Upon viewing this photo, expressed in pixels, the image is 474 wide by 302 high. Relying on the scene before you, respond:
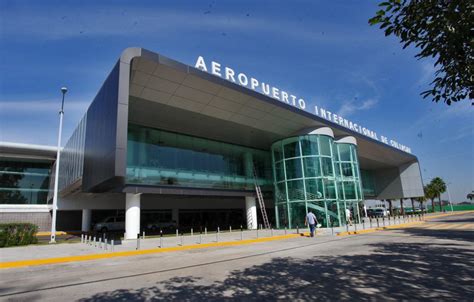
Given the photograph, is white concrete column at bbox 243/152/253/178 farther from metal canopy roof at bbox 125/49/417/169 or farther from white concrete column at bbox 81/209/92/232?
white concrete column at bbox 81/209/92/232

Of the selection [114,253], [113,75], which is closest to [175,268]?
[114,253]

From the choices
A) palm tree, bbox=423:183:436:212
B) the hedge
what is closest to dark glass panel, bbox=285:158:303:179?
the hedge

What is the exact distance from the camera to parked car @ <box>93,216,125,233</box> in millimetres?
30922

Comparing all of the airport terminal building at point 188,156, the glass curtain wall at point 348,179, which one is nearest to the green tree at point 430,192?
the airport terminal building at point 188,156

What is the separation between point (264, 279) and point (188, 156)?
18.8 metres

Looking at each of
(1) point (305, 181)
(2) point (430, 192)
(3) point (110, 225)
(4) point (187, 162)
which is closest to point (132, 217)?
(4) point (187, 162)

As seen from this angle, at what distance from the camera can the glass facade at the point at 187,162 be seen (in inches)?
846

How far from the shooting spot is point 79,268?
10.2 m

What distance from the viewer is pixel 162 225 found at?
32875 mm

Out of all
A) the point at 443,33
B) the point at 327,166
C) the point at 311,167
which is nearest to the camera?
the point at 443,33

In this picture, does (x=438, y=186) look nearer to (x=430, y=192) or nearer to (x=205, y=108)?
(x=430, y=192)

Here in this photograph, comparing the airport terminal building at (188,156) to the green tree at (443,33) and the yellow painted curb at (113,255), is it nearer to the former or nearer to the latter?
the yellow painted curb at (113,255)

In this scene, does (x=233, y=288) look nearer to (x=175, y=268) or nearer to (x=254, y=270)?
(x=254, y=270)

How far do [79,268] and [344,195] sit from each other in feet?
77.8
